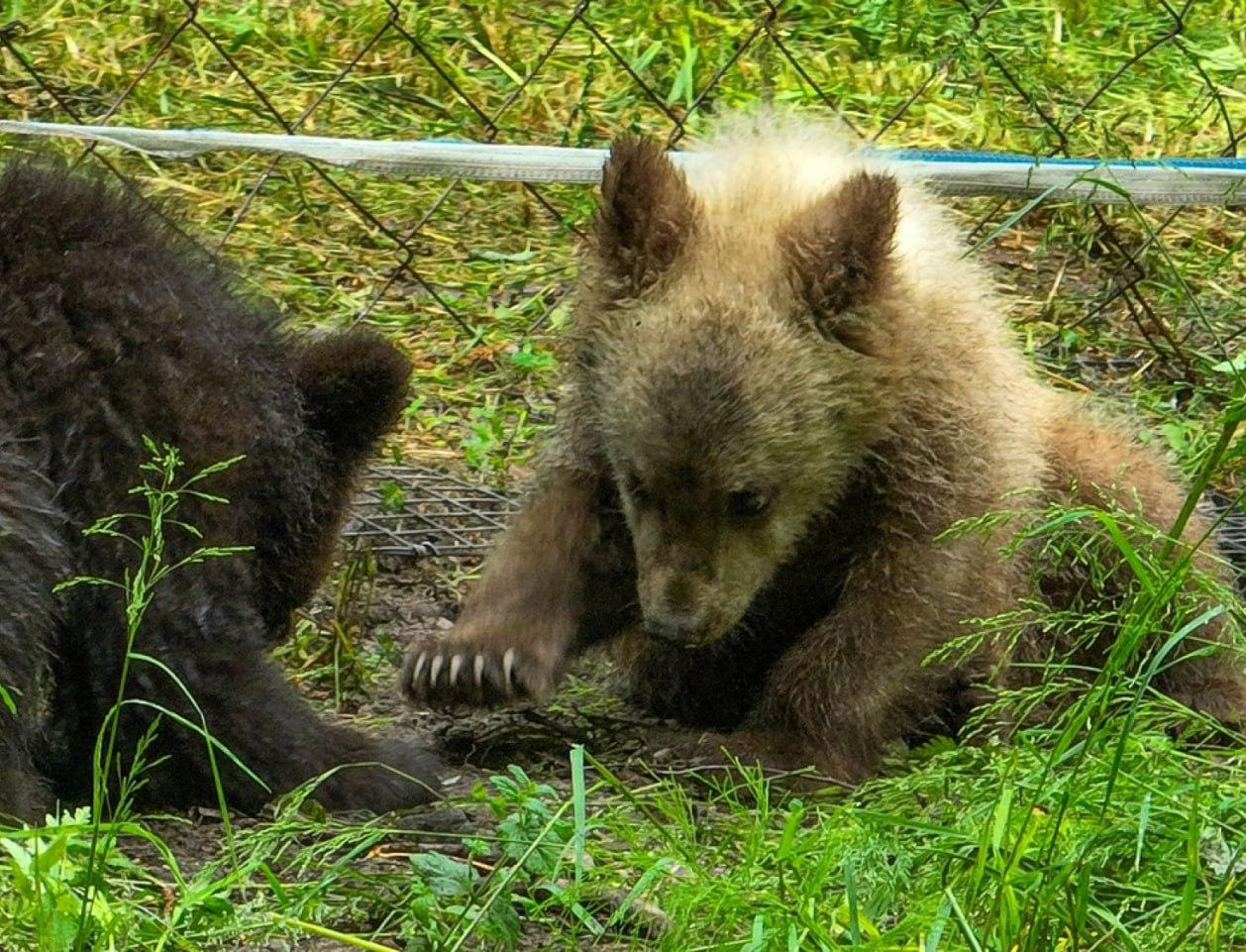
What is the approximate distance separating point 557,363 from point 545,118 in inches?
93.2

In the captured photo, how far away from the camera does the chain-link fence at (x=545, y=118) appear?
702 centimetres

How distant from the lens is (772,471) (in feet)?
15.4

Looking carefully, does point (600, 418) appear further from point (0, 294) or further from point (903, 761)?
point (0, 294)

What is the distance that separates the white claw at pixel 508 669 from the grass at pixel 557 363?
21 cm

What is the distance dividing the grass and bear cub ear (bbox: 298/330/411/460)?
705mm

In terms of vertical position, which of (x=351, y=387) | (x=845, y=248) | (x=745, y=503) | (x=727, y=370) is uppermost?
(x=845, y=248)

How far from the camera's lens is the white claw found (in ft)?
15.8

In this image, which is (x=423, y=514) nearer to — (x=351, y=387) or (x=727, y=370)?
(x=351, y=387)

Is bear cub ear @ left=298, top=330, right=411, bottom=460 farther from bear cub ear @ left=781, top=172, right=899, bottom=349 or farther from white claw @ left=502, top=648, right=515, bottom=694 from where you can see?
bear cub ear @ left=781, top=172, right=899, bottom=349

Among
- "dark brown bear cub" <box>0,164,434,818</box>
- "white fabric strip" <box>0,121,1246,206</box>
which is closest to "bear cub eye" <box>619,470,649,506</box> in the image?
"dark brown bear cub" <box>0,164,434,818</box>

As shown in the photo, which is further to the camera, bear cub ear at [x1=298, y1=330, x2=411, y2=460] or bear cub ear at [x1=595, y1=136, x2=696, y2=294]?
bear cub ear at [x1=298, y1=330, x2=411, y2=460]

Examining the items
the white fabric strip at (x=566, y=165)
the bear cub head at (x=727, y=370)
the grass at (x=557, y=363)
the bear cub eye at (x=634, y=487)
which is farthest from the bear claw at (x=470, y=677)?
the white fabric strip at (x=566, y=165)

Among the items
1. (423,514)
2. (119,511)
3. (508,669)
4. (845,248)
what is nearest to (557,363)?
(423,514)

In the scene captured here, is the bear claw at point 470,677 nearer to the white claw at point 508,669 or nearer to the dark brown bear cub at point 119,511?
the white claw at point 508,669
